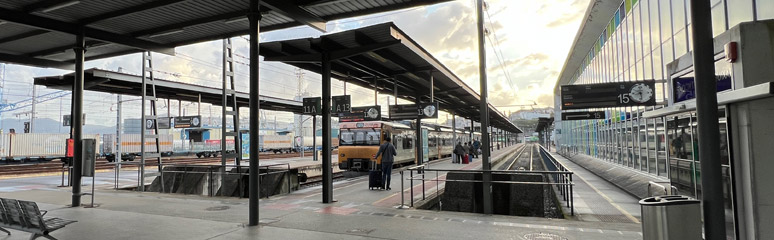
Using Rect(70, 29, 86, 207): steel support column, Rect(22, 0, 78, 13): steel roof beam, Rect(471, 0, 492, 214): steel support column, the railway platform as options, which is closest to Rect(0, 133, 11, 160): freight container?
the railway platform

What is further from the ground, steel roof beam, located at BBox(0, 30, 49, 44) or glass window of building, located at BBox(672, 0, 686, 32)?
glass window of building, located at BBox(672, 0, 686, 32)

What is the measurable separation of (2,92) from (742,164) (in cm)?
6478

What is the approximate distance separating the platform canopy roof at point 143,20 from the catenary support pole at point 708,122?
4.40 meters

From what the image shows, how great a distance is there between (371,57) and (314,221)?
6.30m

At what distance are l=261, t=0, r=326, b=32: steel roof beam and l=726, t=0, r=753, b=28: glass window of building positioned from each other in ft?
29.9

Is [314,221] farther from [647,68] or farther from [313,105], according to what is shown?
[647,68]

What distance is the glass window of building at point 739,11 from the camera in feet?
27.8

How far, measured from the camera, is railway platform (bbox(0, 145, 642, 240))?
6.28 m

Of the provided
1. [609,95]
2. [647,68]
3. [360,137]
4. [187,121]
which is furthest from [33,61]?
[647,68]

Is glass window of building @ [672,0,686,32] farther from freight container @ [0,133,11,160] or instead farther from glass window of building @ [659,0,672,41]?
freight container @ [0,133,11,160]

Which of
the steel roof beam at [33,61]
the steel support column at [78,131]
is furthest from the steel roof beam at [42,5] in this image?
the steel roof beam at [33,61]

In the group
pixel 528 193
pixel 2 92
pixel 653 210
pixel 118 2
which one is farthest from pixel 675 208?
pixel 2 92

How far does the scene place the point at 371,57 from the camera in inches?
484

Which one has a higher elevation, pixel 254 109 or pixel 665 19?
pixel 665 19
